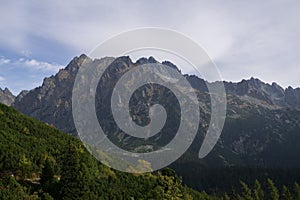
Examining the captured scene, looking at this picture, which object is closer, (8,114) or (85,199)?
(85,199)

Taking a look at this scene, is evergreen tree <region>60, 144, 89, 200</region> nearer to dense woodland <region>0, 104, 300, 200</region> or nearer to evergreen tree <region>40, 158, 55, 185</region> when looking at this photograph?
dense woodland <region>0, 104, 300, 200</region>

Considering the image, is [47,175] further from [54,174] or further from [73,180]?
[73,180]

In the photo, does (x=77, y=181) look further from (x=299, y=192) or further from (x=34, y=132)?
(x=299, y=192)

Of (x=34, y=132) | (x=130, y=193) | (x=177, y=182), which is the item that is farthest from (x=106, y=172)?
(x=177, y=182)

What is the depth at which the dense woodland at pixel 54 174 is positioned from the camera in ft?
286

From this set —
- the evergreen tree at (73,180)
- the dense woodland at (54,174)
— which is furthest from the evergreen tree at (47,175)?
the evergreen tree at (73,180)

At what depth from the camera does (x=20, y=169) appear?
104 metres

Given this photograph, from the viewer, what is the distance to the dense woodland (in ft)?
286

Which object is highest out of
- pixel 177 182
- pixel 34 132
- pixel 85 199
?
pixel 34 132

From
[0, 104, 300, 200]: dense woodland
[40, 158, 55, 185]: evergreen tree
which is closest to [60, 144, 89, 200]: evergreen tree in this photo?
[0, 104, 300, 200]: dense woodland

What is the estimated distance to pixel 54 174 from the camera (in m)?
109

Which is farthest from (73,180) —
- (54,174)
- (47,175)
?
(54,174)

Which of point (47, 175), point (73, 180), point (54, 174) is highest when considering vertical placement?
point (54, 174)

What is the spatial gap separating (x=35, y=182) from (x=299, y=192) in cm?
12232
